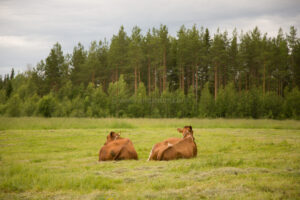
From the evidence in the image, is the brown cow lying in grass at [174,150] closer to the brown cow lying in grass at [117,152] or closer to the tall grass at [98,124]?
the brown cow lying in grass at [117,152]

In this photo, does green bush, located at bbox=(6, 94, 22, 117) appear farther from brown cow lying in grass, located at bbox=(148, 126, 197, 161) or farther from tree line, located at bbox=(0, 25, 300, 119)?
brown cow lying in grass, located at bbox=(148, 126, 197, 161)

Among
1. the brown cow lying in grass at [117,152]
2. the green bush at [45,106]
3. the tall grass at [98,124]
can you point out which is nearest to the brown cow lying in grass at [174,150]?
the brown cow lying in grass at [117,152]

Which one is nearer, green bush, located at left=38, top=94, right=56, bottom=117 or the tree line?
green bush, located at left=38, top=94, right=56, bottom=117

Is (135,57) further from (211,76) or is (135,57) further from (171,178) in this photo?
(171,178)

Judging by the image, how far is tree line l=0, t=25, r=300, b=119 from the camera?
156 ft

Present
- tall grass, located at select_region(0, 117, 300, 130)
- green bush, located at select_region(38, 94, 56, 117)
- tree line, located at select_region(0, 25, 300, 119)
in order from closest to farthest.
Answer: tall grass, located at select_region(0, 117, 300, 130), green bush, located at select_region(38, 94, 56, 117), tree line, located at select_region(0, 25, 300, 119)

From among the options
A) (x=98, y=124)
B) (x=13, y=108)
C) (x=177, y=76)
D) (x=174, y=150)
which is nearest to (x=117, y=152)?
(x=174, y=150)

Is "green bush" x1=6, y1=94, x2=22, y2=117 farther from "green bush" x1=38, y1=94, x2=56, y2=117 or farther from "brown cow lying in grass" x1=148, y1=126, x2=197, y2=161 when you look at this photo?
"brown cow lying in grass" x1=148, y1=126, x2=197, y2=161

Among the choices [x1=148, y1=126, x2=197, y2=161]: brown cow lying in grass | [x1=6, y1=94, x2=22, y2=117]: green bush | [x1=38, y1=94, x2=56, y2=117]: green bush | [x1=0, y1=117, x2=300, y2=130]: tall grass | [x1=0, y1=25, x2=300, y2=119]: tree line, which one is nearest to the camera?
[x1=148, y1=126, x2=197, y2=161]: brown cow lying in grass

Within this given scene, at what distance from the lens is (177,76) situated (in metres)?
65.5

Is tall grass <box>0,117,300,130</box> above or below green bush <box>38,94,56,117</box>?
below

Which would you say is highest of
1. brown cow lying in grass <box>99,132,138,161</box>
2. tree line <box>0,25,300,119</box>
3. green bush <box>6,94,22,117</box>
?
tree line <box>0,25,300,119</box>

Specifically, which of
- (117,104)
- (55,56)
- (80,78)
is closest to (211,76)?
(117,104)

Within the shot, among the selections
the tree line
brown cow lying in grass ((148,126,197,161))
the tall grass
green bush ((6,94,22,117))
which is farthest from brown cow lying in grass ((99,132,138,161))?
green bush ((6,94,22,117))
